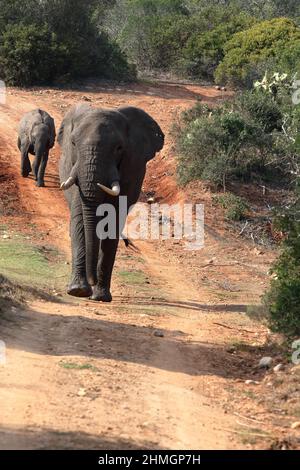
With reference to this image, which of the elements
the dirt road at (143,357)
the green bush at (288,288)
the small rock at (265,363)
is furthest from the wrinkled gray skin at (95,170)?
the small rock at (265,363)

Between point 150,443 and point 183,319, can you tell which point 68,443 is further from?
point 183,319

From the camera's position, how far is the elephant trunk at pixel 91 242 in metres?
12.5

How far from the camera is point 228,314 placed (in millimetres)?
13500

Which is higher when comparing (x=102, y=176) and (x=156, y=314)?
(x=102, y=176)

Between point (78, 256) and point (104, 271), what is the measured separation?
1.86 ft

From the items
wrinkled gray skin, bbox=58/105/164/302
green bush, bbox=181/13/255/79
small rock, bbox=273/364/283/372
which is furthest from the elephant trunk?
green bush, bbox=181/13/255/79

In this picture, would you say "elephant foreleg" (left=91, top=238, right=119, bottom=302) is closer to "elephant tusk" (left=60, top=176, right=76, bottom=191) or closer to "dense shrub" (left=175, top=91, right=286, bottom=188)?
"elephant tusk" (left=60, top=176, right=76, bottom=191)

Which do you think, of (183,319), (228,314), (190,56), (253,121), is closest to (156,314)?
(183,319)

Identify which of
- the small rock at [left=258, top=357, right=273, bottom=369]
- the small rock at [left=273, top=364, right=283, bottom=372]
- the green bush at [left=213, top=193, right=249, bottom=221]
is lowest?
the green bush at [left=213, top=193, right=249, bottom=221]

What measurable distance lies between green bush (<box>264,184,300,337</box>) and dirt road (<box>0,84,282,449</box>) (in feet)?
1.71

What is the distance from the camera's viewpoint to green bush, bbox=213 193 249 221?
67.7ft

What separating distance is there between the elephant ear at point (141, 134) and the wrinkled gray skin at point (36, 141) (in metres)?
8.40

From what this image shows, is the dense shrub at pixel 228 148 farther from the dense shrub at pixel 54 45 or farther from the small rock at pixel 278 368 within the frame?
the small rock at pixel 278 368

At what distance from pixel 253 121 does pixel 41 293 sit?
443 inches
